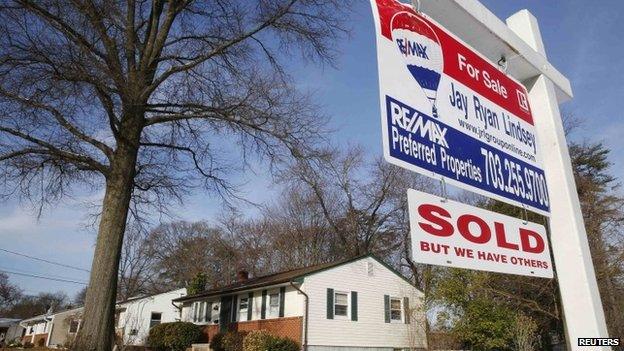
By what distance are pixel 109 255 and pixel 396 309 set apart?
55.1 feet

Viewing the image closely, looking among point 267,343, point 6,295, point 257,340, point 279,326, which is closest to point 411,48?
point 267,343

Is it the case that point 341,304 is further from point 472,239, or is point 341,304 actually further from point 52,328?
point 52,328

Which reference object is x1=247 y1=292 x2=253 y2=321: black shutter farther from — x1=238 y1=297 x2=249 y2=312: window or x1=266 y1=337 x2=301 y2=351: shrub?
x1=266 y1=337 x2=301 y2=351: shrub

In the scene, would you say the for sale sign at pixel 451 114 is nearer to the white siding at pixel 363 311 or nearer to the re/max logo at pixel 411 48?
the re/max logo at pixel 411 48

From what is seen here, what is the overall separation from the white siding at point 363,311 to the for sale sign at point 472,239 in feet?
61.0

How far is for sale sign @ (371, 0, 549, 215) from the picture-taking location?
8.65ft

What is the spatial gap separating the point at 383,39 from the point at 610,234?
2132 cm

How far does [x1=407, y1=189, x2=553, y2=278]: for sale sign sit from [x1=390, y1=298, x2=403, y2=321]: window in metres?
21.7

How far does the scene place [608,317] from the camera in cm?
1953

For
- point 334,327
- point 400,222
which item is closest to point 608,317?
point 334,327

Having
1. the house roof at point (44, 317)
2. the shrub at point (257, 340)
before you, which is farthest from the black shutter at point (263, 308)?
the house roof at point (44, 317)

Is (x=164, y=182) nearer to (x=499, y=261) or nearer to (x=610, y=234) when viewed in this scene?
(x=499, y=261)

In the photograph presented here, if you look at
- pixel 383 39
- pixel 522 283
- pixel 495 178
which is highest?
pixel 522 283

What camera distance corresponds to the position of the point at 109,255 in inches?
428
